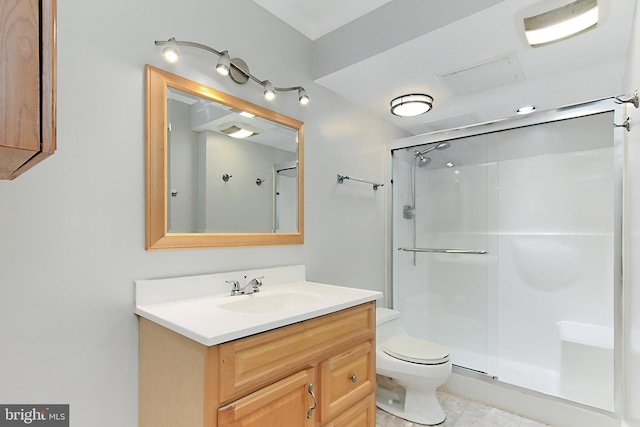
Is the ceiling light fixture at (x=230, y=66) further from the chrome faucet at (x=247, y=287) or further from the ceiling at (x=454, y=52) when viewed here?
the chrome faucet at (x=247, y=287)

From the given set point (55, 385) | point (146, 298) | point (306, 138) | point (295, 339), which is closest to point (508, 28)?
point (306, 138)

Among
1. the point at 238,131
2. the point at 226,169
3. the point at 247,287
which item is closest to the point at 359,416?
the point at 247,287

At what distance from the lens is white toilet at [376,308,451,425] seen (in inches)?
74.4

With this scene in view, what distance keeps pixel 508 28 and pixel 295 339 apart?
1729 mm

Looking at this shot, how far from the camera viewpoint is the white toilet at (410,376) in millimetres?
1891

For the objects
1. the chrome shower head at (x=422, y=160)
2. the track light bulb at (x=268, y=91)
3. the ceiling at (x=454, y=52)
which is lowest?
the chrome shower head at (x=422, y=160)

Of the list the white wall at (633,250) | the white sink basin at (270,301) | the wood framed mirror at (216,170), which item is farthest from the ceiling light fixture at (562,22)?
the white sink basin at (270,301)

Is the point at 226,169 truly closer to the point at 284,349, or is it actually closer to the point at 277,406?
the point at 284,349

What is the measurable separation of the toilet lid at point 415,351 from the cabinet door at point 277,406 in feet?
2.95

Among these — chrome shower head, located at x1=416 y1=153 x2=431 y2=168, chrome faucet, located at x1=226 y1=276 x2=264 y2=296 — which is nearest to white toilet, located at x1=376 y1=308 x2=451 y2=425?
chrome faucet, located at x1=226 y1=276 x2=264 y2=296

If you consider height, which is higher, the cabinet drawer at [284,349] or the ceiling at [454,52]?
the ceiling at [454,52]

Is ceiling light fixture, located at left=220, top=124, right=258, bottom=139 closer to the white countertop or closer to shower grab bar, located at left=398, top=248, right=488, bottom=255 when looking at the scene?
the white countertop

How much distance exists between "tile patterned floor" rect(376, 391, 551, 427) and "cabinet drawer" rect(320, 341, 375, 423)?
63 cm

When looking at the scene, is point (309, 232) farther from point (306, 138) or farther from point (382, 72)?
point (382, 72)
